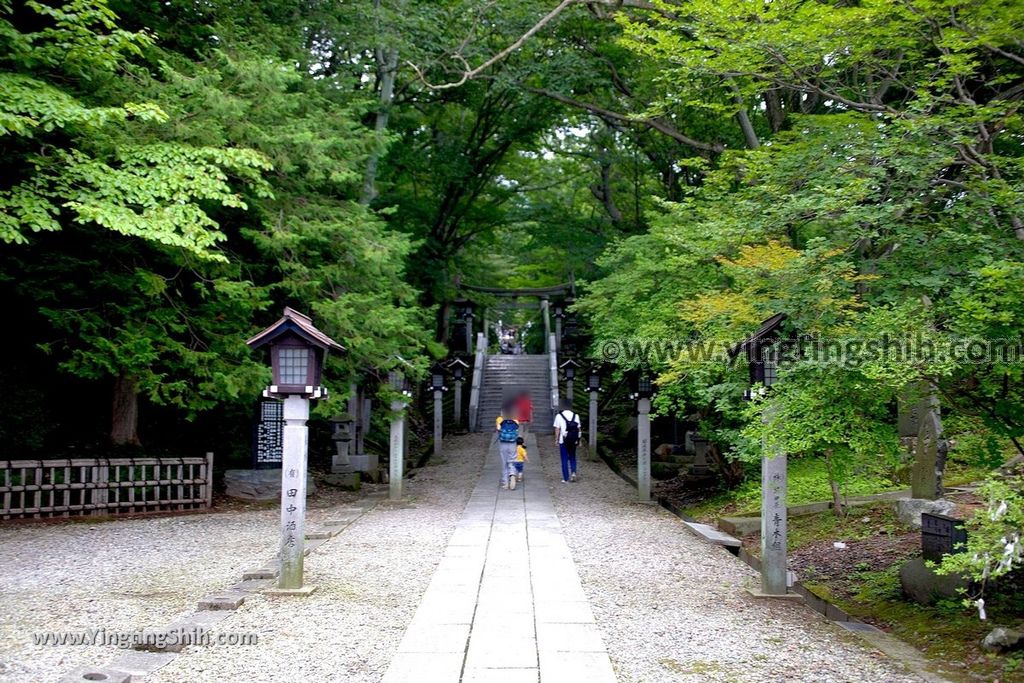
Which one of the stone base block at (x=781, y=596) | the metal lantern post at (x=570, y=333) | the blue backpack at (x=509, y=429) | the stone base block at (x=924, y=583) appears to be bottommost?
the stone base block at (x=781, y=596)

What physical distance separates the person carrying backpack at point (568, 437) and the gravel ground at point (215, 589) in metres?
3.55

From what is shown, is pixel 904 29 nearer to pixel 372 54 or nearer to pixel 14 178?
pixel 14 178

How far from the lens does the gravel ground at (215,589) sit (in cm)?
513

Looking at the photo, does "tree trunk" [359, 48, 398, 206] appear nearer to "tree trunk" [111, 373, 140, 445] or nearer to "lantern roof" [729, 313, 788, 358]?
"tree trunk" [111, 373, 140, 445]

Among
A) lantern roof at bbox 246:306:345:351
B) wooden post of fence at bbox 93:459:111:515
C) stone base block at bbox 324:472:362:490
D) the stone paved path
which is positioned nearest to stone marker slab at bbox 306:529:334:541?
the stone paved path

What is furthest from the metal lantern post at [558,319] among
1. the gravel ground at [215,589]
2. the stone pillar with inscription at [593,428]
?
the gravel ground at [215,589]

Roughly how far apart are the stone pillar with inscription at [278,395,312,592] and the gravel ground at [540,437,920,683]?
2667 mm

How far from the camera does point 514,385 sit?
28797 millimetres

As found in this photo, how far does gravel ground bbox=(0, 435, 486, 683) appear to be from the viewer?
513cm

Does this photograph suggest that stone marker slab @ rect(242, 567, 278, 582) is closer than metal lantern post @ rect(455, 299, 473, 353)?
Yes

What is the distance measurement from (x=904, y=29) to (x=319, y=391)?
21.1 ft

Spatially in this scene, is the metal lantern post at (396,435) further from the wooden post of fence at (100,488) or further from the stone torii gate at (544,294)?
the stone torii gate at (544,294)

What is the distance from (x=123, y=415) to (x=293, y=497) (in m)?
7.37

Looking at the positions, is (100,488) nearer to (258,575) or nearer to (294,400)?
(258,575)
